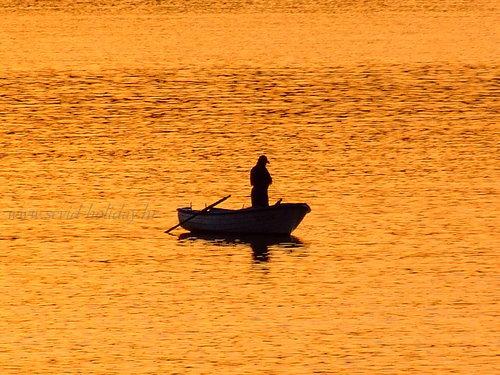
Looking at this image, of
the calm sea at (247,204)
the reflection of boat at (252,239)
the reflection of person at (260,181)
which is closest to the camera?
the calm sea at (247,204)

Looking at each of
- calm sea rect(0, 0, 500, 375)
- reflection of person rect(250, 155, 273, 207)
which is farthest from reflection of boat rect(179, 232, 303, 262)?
reflection of person rect(250, 155, 273, 207)

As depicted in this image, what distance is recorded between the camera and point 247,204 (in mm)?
61938

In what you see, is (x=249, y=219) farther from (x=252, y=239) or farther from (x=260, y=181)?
(x=260, y=181)

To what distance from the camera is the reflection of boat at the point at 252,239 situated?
53.0m

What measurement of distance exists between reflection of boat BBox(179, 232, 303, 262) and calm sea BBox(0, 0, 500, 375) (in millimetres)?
171

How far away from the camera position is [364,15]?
581 ft

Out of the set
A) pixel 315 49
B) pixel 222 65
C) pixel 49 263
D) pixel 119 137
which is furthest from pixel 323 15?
pixel 49 263

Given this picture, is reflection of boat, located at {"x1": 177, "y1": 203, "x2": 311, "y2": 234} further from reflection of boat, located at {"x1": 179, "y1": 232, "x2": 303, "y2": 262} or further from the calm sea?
the calm sea

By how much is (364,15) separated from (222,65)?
201ft

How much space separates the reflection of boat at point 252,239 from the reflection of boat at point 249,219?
198mm

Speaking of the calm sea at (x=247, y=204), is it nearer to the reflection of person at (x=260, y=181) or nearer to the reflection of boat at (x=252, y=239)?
the reflection of boat at (x=252, y=239)

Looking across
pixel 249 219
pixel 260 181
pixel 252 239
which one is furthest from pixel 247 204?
pixel 260 181

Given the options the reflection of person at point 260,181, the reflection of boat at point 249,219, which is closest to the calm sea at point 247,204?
the reflection of boat at point 249,219

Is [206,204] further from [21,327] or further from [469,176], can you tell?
[21,327]
